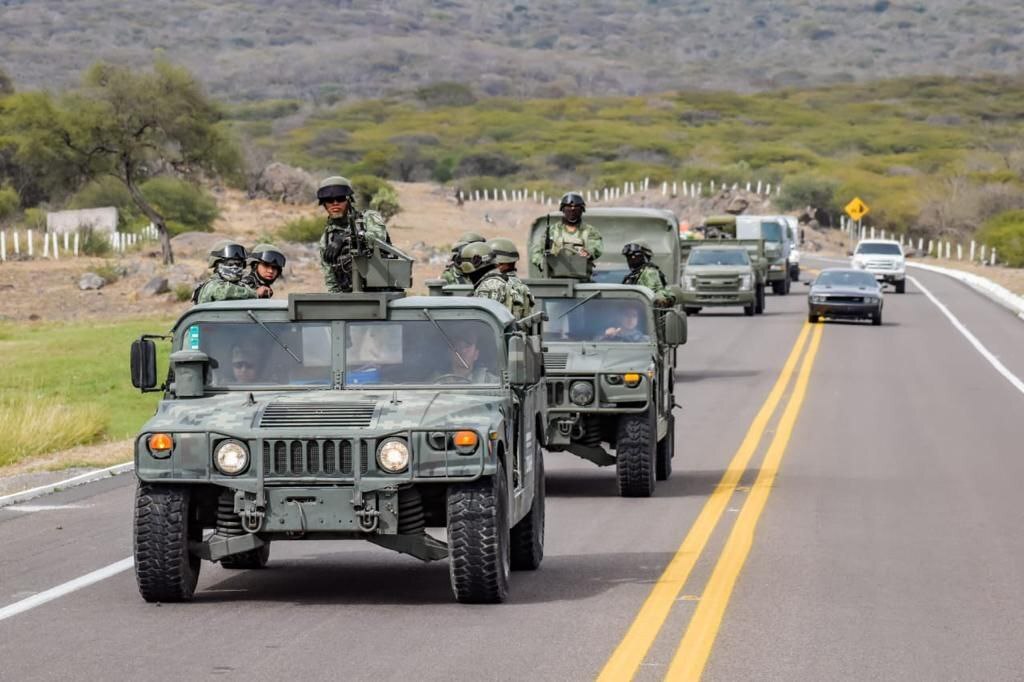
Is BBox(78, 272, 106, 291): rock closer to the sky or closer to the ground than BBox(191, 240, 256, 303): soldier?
closer to the ground

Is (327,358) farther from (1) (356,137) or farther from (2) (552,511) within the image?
(1) (356,137)

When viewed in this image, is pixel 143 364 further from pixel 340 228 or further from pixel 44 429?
pixel 44 429

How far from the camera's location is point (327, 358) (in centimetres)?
1090

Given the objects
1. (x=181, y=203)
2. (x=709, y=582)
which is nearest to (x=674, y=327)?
(x=709, y=582)

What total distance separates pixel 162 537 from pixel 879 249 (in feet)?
169

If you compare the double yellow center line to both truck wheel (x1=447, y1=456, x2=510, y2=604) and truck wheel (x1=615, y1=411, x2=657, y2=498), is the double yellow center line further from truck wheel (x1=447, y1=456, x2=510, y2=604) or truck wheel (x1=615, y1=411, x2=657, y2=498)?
truck wheel (x1=447, y1=456, x2=510, y2=604)

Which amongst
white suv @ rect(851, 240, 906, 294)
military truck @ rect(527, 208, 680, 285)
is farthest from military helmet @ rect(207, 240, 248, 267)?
white suv @ rect(851, 240, 906, 294)

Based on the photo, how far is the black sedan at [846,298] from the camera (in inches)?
1727

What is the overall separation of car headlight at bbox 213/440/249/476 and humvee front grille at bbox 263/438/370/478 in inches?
4.3

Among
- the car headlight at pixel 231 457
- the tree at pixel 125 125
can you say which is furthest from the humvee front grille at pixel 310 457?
the tree at pixel 125 125

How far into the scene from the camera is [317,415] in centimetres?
1005

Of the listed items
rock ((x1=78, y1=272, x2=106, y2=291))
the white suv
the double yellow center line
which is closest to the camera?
the double yellow center line

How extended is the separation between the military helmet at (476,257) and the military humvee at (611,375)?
1957 millimetres

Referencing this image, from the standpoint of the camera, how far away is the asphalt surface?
889 cm
